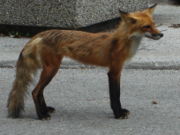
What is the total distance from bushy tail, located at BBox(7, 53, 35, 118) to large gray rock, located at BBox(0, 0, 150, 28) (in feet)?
12.7

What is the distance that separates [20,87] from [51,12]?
4.01m

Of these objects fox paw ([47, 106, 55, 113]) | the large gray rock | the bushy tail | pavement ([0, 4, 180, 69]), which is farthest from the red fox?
the large gray rock

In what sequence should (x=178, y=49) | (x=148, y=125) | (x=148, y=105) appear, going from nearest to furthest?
1. (x=148, y=125)
2. (x=148, y=105)
3. (x=178, y=49)

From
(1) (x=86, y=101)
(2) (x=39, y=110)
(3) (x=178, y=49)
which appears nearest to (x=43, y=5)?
(3) (x=178, y=49)

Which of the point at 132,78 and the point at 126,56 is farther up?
the point at 126,56

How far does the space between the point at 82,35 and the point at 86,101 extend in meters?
1.06

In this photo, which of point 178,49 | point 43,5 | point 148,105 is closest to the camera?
point 148,105

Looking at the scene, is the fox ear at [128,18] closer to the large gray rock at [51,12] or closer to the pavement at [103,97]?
the pavement at [103,97]

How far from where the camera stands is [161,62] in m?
9.07

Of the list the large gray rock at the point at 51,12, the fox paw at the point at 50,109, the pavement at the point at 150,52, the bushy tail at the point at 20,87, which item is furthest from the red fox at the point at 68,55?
the large gray rock at the point at 51,12

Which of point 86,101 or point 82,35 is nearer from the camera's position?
point 82,35

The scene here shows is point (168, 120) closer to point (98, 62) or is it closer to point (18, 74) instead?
point (98, 62)

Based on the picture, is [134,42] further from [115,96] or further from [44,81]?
[44,81]

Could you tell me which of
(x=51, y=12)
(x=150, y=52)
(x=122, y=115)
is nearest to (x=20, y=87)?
(x=122, y=115)
